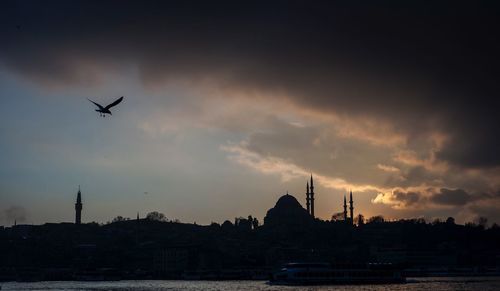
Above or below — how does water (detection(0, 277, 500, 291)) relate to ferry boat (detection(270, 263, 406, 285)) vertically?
below

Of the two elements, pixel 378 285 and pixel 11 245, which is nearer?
pixel 378 285

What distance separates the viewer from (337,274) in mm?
110250

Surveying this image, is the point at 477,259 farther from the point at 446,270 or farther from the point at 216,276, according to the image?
the point at 216,276

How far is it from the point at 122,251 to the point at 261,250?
34.8 metres

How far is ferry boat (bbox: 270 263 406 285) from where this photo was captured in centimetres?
10856

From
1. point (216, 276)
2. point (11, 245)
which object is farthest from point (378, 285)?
point (11, 245)

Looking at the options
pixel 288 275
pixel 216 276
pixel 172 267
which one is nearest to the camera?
pixel 288 275

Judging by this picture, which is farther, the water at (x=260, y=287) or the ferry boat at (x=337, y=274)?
the ferry boat at (x=337, y=274)

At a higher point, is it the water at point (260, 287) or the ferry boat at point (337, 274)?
the ferry boat at point (337, 274)

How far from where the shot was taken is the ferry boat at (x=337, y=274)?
356 ft

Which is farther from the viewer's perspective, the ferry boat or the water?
the ferry boat

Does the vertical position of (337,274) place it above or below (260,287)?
above

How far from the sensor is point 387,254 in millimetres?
191125

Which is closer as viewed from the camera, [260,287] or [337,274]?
[337,274]
